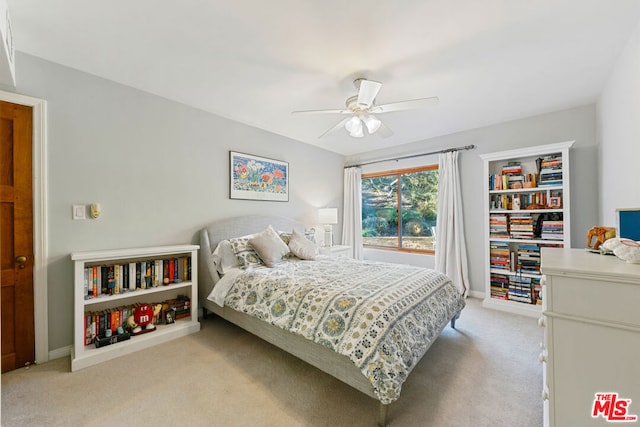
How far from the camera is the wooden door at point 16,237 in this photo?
1.96 meters

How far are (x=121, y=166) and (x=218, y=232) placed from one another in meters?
1.17

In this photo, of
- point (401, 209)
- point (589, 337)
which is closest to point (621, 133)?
point (589, 337)

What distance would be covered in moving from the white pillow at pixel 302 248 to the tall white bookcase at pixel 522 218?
238 cm

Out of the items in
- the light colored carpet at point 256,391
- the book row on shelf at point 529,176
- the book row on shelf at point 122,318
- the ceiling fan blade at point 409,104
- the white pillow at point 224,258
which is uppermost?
the ceiling fan blade at point 409,104

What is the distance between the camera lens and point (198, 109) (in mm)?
3055

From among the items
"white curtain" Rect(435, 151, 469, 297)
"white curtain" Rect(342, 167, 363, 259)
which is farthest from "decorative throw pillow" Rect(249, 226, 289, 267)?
"white curtain" Rect(435, 151, 469, 297)

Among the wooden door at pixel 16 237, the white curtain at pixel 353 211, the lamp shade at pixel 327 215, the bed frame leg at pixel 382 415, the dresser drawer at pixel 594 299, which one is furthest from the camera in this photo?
the white curtain at pixel 353 211

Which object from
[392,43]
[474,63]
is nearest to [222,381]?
[392,43]

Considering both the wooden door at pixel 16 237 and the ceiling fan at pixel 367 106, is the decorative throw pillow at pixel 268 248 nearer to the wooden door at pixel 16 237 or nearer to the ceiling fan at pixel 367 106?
the ceiling fan at pixel 367 106

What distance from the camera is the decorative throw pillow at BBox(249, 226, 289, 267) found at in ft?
9.30

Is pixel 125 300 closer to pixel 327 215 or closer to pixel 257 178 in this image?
pixel 257 178

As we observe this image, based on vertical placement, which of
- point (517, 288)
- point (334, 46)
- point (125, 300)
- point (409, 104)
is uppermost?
point (334, 46)

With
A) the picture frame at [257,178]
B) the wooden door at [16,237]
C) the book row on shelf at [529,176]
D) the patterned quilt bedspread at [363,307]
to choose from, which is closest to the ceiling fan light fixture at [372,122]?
the patterned quilt bedspread at [363,307]

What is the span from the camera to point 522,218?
3256mm
